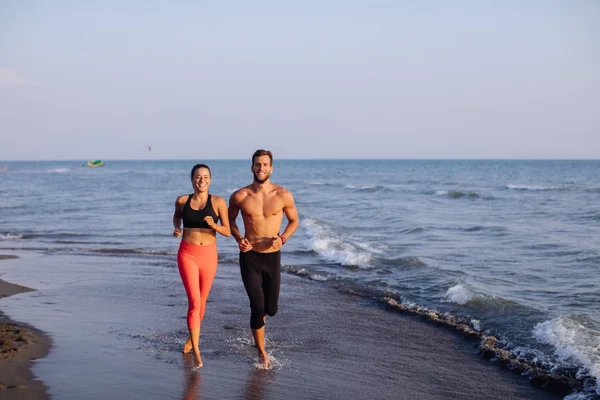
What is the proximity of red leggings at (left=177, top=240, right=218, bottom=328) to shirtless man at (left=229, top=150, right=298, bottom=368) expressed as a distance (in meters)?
0.32

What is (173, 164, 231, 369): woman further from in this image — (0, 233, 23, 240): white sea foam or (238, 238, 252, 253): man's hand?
(0, 233, 23, 240): white sea foam

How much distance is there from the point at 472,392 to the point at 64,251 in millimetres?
11581

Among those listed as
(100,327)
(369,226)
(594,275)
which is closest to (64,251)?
(100,327)

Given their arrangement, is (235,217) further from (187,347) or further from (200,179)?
(187,347)

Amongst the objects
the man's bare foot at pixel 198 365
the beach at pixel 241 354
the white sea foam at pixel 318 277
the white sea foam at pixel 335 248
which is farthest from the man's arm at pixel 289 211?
the white sea foam at pixel 335 248

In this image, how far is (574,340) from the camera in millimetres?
7457

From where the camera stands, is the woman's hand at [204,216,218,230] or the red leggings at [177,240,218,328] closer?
the woman's hand at [204,216,218,230]

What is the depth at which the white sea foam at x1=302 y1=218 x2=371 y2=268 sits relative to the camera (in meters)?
13.6

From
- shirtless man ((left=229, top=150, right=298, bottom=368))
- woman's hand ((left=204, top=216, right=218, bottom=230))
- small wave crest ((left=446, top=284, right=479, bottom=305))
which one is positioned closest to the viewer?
woman's hand ((left=204, top=216, right=218, bottom=230))

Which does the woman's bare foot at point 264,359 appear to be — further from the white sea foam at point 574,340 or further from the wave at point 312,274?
the wave at point 312,274

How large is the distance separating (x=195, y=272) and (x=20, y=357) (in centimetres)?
184

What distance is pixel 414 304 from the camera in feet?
32.0

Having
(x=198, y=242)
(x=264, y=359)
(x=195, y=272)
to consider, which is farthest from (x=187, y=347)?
(x=198, y=242)

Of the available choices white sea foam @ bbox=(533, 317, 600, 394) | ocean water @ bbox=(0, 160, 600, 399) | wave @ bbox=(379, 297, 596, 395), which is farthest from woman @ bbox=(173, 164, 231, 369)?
white sea foam @ bbox=(533, 317, 600, 394)
